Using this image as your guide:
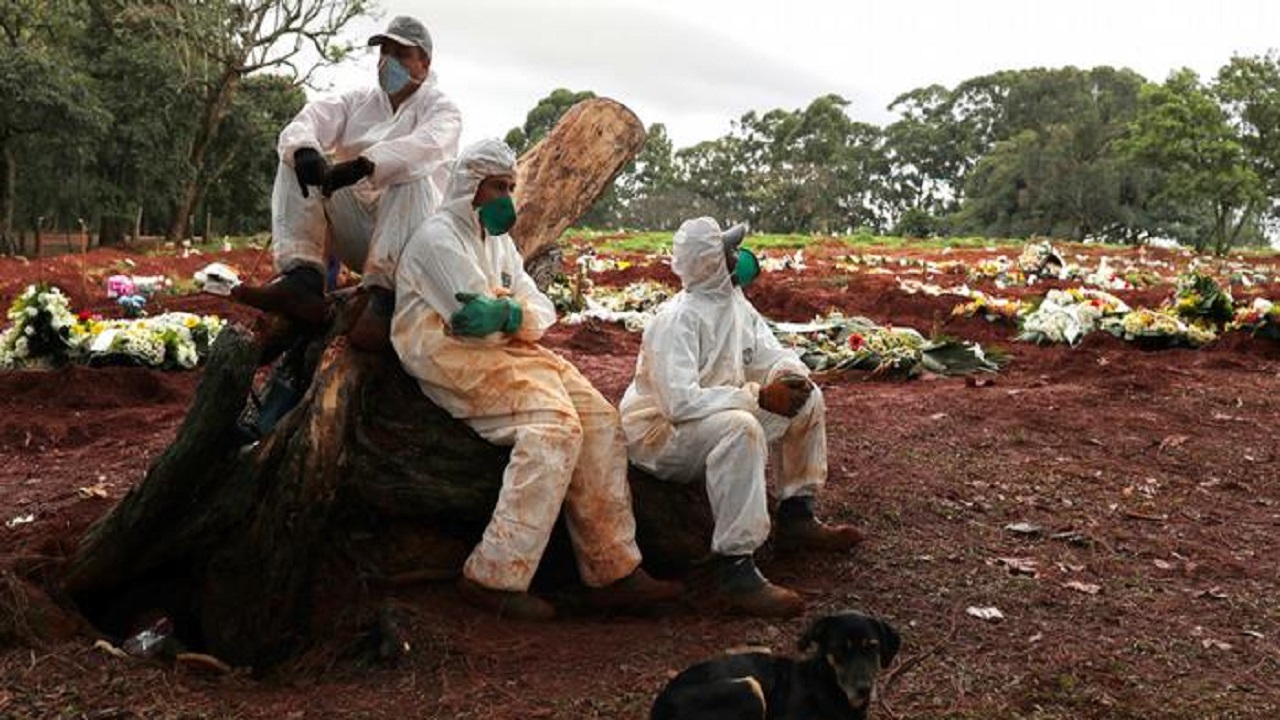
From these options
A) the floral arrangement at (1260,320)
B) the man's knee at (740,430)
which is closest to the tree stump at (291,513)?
the man's knee at (740,430)

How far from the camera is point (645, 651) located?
379cm

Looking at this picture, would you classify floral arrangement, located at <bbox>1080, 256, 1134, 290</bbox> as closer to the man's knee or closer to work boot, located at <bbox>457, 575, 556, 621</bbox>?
the man's knee

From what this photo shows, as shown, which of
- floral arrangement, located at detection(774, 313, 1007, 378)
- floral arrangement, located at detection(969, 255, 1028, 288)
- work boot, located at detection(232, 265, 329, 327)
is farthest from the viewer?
floral arrangement, located at detection(969, 255, 1028, 288)

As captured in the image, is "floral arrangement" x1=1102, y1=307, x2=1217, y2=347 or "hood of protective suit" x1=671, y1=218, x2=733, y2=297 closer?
"hood of protective suit" x1=671, y1=218, x2=733, y2=297

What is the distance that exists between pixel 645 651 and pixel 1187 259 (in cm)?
2316

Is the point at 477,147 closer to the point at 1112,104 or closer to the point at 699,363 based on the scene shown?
the point at 699,363

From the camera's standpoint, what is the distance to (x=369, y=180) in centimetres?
454

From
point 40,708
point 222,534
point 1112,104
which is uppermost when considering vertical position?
point 1112,104

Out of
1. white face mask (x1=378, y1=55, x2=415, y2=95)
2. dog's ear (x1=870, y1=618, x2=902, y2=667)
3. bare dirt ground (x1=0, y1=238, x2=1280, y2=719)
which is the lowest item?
bare dirt ground (x1=0, y1=238, x2=1280, y2=719)

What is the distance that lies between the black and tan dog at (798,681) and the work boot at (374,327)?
1.80m

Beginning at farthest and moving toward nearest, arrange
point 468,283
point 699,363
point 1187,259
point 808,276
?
point 1187,259
point 808,276
point 699,363
point 468,283

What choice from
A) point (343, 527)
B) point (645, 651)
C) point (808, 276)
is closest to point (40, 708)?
point (343, 527)

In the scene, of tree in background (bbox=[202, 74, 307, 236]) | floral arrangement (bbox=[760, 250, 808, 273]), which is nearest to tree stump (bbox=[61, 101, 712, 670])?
floral arrangement (bbox=[760, 250, 808, 273])

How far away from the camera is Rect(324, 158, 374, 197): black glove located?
4.32 m
